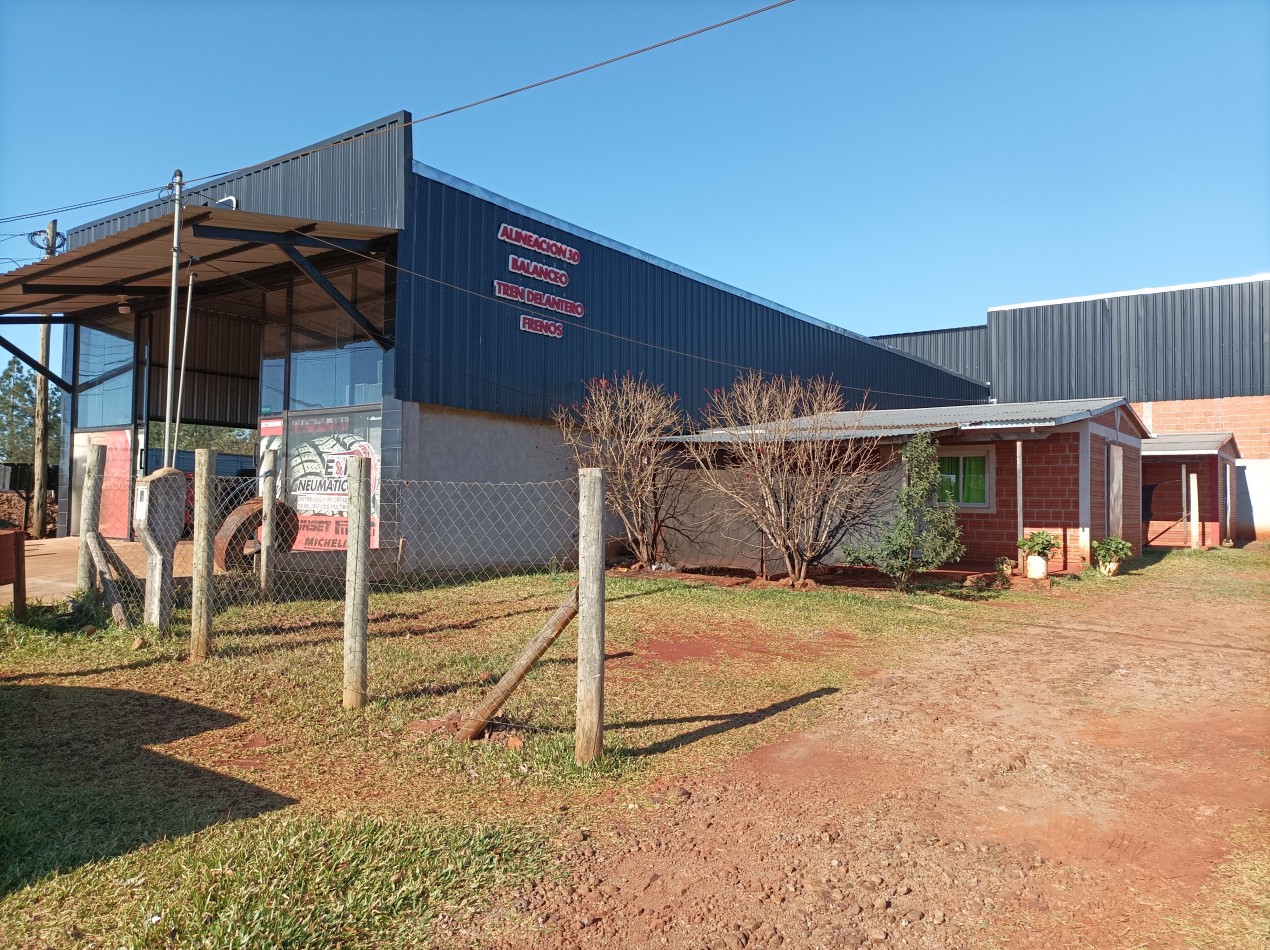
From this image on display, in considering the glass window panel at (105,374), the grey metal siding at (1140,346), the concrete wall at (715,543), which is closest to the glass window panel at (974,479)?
the concrete wall at (715,543)

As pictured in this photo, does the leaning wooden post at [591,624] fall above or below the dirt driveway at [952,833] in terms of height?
above

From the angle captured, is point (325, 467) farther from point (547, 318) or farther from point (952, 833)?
point (952, 833)

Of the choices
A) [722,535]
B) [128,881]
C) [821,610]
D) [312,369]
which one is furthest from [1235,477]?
[128,881]

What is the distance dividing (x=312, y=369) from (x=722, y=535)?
7575 mm

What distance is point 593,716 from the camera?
172 inches

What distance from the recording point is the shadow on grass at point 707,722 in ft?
15.7

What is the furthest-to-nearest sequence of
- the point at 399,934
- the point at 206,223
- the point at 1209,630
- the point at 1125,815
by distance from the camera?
the point at 206,223
the point at 1209,630
the point at 1125,815
the point at 399,934

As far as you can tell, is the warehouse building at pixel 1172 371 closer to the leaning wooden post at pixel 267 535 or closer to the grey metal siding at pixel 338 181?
the grey metal siding at pixel 338 181

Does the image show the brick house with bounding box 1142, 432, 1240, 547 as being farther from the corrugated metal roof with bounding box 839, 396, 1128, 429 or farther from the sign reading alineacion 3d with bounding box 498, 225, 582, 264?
the sign reading alineacion 3d with bounding box 498, 225, 582, 264

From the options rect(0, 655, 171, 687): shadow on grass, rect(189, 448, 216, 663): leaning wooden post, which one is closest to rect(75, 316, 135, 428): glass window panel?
rect(0, 655, 171, 687): shadow on grass

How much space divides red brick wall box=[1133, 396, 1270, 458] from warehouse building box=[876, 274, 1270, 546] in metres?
0.03

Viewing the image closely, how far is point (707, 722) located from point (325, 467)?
9.45 meters

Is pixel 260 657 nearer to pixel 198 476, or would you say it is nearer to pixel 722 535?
pixel 198 476

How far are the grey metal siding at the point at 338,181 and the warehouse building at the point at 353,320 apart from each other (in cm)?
3
